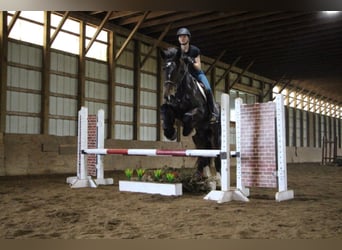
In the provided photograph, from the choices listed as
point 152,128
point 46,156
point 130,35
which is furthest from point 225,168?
point 152,128

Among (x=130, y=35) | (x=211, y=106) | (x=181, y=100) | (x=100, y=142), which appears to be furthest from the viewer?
(x=130, y=35)

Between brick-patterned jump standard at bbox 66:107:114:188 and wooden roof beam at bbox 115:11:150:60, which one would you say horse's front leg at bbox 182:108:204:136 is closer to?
brick-patterned jump standard at bbox 66:107:114:188

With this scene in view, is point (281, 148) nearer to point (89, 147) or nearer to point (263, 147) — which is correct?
point (263, 147)

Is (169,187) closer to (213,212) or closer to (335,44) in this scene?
(213,212)

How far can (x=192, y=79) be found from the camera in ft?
13.3

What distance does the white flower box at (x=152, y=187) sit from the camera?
395 cm

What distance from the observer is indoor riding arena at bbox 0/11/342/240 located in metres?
2.81

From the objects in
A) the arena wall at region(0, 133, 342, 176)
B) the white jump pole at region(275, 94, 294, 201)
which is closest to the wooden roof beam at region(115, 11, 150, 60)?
the arena wall at region(0, 133, 342, 176)

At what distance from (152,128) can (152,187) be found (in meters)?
5.60

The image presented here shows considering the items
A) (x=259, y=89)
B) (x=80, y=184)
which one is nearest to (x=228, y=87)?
(x=259, y=89)

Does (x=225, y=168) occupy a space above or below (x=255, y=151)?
below

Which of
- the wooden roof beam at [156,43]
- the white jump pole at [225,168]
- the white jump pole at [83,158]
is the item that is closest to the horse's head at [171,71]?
the white jump pole at [225,168]

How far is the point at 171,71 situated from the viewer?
12.1 ft

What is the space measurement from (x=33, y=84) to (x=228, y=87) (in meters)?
6.44
